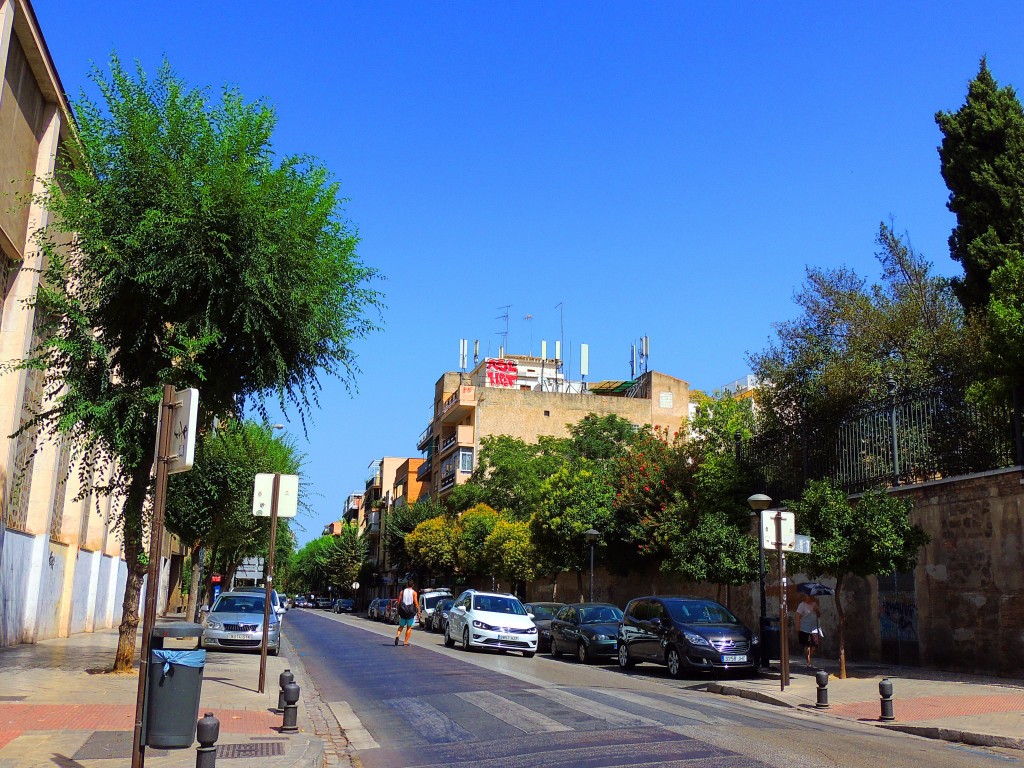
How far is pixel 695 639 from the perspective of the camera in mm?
18688

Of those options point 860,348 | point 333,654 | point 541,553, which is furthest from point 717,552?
point 541,553

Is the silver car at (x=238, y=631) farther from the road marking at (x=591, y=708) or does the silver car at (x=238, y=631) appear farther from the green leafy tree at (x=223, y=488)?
the road marking at (x=591, y=708)

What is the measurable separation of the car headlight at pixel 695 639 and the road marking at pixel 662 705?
3.42 meters

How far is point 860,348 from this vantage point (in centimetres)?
2558

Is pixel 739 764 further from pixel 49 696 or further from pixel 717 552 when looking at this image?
pixel 717 552

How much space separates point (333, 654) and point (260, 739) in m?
15.8

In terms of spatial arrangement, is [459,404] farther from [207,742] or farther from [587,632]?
[207,742]

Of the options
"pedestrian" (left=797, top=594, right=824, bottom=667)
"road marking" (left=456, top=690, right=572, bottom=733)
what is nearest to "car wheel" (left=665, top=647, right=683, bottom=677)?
"pedestrian" (left=797, top=594, right=824, bottom=667)

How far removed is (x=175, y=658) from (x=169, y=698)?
0.30 metres

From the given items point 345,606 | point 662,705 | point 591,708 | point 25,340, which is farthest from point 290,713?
point 345,606

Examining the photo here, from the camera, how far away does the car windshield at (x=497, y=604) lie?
26758 mm

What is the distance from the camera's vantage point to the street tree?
14383mm

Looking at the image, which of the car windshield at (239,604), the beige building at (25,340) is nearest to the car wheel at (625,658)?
the car windshield at (239,604)

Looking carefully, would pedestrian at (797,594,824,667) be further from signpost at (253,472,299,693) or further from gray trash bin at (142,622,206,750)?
gray trash bin at (142,622,206,750)
